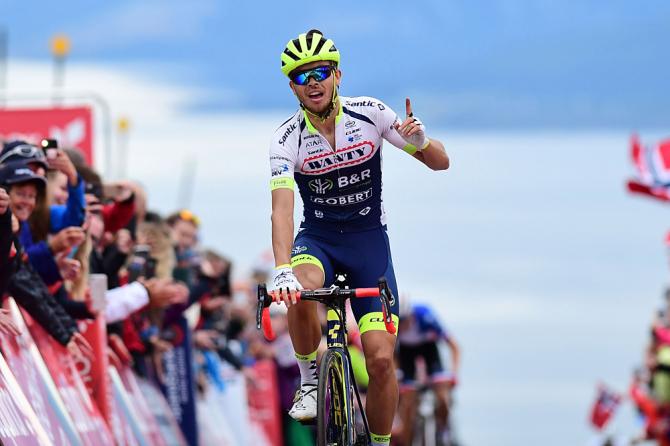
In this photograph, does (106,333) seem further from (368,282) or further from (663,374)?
(663,374)

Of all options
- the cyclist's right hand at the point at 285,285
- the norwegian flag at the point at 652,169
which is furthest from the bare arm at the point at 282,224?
the norwegian flag at the point at 652,169

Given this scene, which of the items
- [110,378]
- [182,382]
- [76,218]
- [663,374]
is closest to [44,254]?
[76,218]

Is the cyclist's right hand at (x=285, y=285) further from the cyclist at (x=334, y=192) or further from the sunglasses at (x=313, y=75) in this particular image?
the sunglasses at (x=313, y=75)

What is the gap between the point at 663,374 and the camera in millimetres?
26453

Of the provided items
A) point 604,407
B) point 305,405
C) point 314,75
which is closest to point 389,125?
point 314,75

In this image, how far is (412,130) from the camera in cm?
1049

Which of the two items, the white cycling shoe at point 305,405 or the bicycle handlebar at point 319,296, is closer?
the bicycle handlebar at point 319,296

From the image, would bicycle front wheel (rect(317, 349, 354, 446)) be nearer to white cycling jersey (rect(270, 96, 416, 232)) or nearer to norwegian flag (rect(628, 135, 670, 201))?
white cycling jersey (rect(270, 96, 416, 232))

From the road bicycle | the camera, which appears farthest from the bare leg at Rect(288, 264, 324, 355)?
the camera

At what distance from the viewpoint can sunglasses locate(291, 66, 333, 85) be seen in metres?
10.6

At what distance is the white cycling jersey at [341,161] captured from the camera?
35.6ft

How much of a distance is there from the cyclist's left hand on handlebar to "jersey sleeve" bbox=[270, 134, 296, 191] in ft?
2.28

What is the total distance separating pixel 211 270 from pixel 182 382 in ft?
4.53

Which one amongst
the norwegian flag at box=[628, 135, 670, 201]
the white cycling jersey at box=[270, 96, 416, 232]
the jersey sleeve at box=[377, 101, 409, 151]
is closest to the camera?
the white cycling jersey at box=[270, 96, 416, 232]
